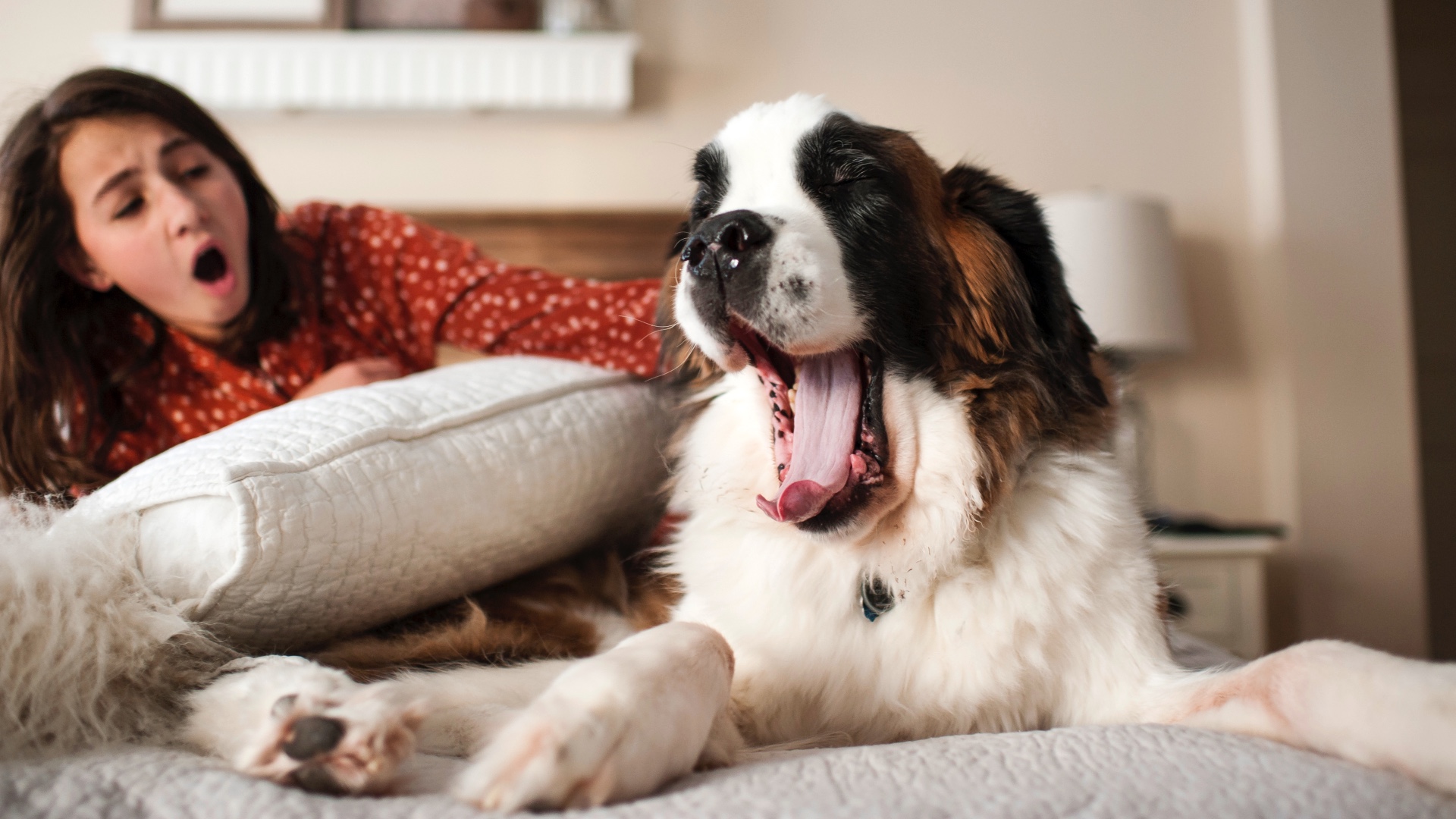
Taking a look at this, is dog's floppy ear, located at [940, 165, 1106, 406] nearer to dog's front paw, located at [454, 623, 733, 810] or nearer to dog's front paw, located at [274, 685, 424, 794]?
dog's front paw, located at [454, 623, 733, 810]

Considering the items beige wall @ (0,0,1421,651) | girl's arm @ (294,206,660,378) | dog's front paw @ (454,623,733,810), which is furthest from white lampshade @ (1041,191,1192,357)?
dog's front paw @ (454,623,733,810)

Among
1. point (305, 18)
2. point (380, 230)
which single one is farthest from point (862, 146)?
point (305, 18)

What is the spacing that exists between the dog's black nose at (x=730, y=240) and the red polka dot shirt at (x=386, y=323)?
0.39 meters

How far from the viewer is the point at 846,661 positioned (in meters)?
0.85

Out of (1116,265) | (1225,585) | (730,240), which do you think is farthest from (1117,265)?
(730,240)

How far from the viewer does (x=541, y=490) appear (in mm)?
Result: 970

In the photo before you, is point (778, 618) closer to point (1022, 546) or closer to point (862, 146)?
point (1022, 546)

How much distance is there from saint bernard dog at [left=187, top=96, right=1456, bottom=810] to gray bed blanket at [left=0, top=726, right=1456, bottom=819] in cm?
7

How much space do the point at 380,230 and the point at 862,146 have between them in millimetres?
891

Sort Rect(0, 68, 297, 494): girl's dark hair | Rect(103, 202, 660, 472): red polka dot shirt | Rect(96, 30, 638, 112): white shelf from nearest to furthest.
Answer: Rect(0, 68, 297, 494): girl's dark hair → Rect(103, 202, 660, 472): red polka dot shirt → Rect(96, 30, 638, 112): white shelf

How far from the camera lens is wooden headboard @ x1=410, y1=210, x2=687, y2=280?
9.56 feet

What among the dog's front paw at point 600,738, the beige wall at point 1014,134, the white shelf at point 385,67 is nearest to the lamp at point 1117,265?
the beige wall at point 1014,134

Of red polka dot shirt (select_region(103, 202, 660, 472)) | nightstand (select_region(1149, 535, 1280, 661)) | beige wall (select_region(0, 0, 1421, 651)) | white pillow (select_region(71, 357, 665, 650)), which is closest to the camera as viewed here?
white pillow (select_region(71, 357, 665, 650))

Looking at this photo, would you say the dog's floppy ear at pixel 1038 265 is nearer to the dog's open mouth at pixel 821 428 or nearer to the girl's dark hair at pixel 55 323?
the dog's open mouth at pixel 821 428
